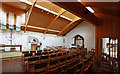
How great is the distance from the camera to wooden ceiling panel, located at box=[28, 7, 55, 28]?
7.58m

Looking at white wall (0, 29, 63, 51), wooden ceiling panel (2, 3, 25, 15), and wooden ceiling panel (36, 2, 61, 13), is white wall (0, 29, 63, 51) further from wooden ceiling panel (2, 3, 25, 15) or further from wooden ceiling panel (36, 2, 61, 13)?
wooden ceiling panel (36, 2, 61, 13)

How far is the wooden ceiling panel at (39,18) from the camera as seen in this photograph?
7581 mm

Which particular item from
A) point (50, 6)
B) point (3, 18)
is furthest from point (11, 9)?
point (50, 6)

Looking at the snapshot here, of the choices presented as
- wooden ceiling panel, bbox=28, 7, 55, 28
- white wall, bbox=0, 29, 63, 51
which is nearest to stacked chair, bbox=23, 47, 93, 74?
wooden ceiling panel, bbox=28, 7, 55, 28

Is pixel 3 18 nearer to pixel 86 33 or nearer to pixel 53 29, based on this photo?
pixel 53 29

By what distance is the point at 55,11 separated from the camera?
8016 millimetres

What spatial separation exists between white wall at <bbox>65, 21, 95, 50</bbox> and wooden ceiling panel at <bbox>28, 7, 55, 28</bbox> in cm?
541

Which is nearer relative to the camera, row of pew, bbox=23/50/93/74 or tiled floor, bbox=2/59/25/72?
row of pew, bbox=23/50/93/74

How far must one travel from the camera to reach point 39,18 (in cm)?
834

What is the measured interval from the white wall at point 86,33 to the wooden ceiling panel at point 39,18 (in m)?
5.41

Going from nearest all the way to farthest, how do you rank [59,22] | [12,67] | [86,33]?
[12,67], [59,22], [86,33]

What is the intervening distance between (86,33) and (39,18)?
765cm

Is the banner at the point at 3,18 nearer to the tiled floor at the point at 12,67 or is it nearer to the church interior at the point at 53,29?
the church interior at the point at 53,29

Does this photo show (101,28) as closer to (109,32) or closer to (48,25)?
(109,32)
